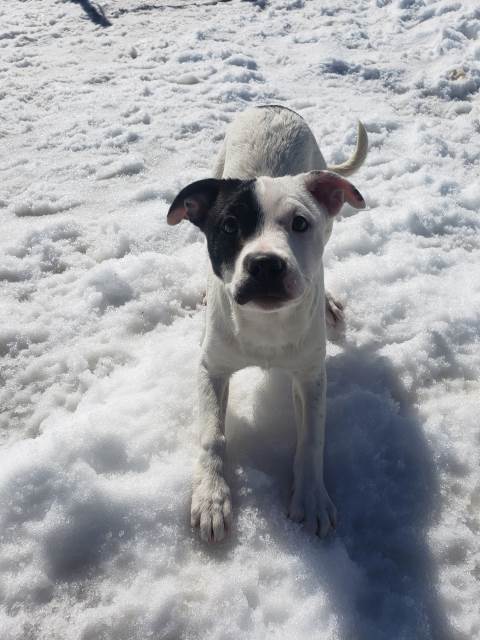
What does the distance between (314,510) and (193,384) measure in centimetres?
103

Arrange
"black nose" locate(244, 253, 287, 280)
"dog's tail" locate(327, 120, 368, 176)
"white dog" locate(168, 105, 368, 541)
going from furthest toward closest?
"dog's tail" locate(327, 120, 368, 176) → "white dog" locate(168, 105, 368, 541) → "black nose" locate(244, 253, 287, 280)

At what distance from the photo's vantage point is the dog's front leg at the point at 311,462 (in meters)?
2.43

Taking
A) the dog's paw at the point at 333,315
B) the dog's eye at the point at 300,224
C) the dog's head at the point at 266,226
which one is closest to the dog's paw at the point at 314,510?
the dog's head at the point at 266,226

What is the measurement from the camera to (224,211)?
2453mm

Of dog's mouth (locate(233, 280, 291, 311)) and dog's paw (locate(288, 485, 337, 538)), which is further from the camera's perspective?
dog's paw (locate(288, 485, 337, 538))

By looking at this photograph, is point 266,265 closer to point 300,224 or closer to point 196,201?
point 300,224

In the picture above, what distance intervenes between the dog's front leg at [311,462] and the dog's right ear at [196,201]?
3.14 feet

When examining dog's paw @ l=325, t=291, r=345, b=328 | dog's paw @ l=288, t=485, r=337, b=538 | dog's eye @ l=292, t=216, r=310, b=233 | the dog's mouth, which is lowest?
dog's paw @ l=325, t=291, r=345, b=328

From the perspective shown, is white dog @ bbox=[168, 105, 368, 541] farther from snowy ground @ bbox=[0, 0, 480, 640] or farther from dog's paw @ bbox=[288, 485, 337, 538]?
snowy ground @ bbox=[0, 0, 480, 640]

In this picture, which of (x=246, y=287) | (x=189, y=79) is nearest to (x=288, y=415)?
(x=246, y=287)

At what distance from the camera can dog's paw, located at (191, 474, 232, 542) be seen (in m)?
2.35

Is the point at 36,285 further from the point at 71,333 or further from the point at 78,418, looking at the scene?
the point at 78,418

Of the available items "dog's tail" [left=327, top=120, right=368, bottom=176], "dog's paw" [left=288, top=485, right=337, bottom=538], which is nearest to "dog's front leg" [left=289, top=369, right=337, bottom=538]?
"dog's paw" [left=288, top=485, right=337, bottom=538]

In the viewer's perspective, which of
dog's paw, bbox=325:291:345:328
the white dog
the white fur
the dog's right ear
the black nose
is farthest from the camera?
dog's paw, bbox=325:291:345:328
